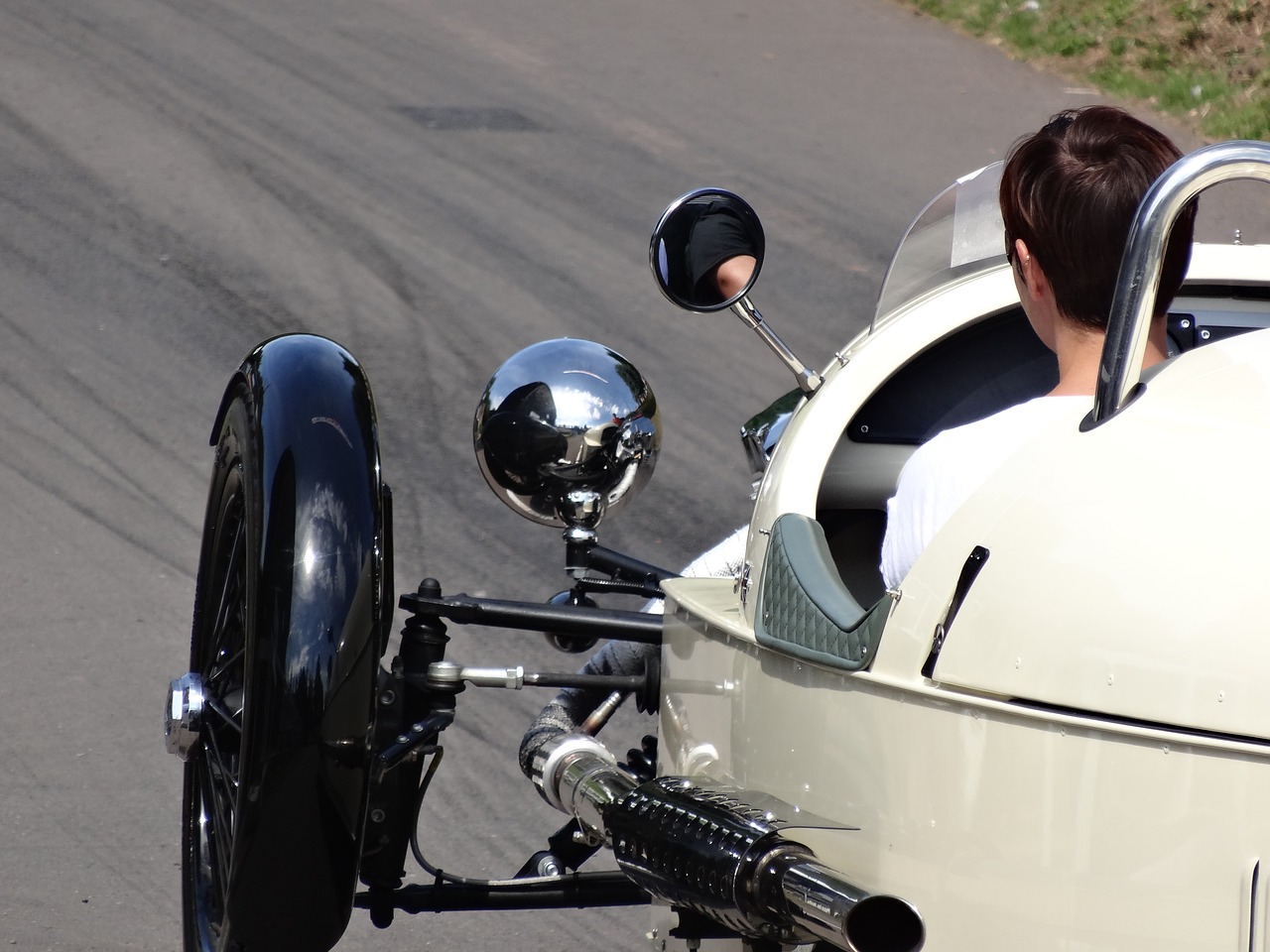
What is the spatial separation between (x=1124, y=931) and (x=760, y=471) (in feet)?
5.95

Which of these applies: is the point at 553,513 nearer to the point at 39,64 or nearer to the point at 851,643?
the point at 851,643

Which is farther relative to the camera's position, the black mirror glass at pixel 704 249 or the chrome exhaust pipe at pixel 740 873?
the black mirror glass at pixel 704 249

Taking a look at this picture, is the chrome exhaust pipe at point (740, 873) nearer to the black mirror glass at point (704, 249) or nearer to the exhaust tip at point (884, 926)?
the exhaust tip at point (884, 926)

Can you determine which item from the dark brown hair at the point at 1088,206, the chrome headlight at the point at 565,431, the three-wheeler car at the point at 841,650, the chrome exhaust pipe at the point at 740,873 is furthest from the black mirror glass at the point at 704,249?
the chrome exhaust pipe at the point at 740,873

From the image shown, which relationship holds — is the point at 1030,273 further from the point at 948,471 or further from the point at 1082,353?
the point at 948,471

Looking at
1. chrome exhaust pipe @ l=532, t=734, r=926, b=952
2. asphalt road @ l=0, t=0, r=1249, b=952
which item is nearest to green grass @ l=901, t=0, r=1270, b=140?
asphalt road @ l=0, t=0, r=1249, b=952

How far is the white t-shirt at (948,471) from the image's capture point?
1940 millimetres

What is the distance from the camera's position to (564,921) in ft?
12.5

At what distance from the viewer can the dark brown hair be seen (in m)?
2.00

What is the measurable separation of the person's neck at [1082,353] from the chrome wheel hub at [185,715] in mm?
1526

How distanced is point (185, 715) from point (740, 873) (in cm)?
125

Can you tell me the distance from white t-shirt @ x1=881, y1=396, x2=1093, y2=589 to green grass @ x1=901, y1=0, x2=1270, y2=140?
27.0ft

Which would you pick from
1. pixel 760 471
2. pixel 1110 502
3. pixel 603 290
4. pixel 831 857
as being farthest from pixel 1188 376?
pixel 603 290

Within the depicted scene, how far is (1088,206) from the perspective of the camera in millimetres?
2004
